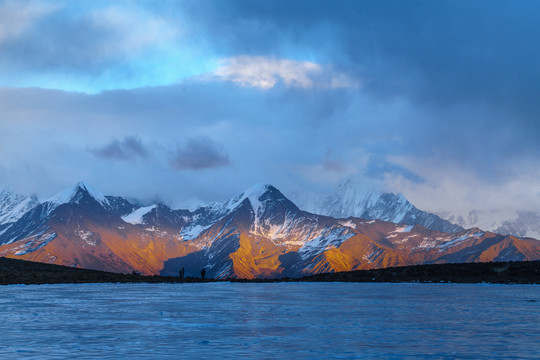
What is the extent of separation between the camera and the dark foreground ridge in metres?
86.3

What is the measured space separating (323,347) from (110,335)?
7.72 meters

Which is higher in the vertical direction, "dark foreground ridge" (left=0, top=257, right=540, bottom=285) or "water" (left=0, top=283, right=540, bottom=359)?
"dark foreground ridge" (left=0, top=257, right=540, bottom=285)

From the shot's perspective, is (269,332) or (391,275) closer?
(269,332)

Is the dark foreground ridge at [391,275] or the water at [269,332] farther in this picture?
the dark foreground ridge at [391,275]

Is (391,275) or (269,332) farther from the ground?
(391,275)

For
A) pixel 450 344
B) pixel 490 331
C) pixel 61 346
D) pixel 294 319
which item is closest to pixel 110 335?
pixel 61 346

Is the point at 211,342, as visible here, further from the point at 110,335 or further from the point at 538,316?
the point at 538,316

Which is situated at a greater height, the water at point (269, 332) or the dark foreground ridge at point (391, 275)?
the dark foreground ridge at point (391, 275)

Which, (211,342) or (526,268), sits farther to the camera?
(526,268)

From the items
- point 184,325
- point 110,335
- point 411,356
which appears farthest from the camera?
point 184,325

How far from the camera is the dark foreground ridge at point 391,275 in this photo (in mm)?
86312

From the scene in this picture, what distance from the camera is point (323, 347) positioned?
20.0 meters

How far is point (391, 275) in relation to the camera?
97375 mm

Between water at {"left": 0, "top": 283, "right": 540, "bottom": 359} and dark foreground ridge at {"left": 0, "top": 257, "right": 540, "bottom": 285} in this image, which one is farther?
dark foreground ridge at {"left": 0, "top": 257, "right": 540, "bottom": 285}
